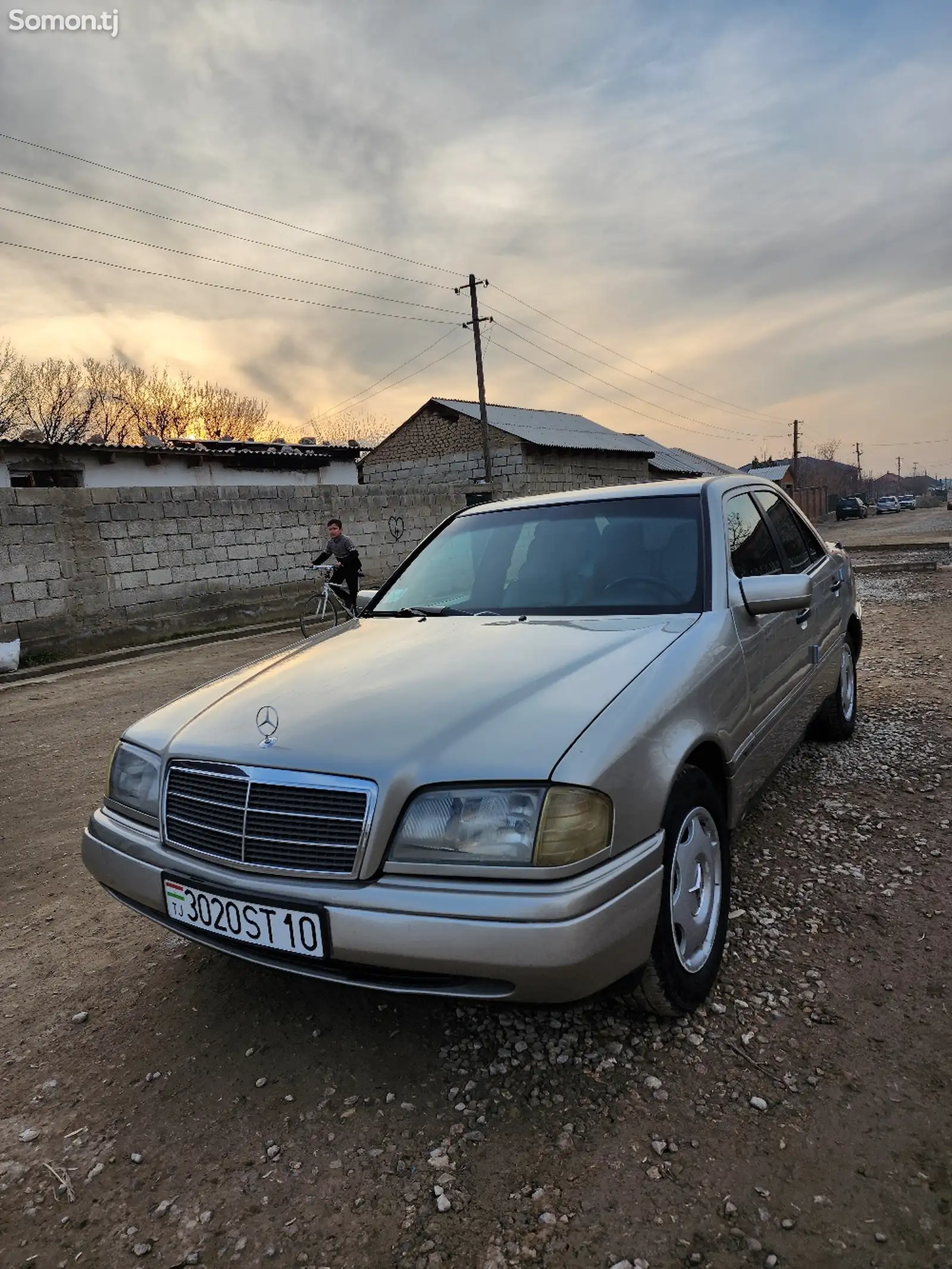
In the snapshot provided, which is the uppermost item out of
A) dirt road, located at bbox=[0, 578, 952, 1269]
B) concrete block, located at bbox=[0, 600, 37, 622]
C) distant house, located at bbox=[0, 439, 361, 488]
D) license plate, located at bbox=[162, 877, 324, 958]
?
distant house, located at bbox=[0, 439, 361, 488]

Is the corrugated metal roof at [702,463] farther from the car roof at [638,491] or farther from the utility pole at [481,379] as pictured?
the car roof at [638,491]

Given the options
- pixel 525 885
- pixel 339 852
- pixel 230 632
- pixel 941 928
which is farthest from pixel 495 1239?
pixel 230 632

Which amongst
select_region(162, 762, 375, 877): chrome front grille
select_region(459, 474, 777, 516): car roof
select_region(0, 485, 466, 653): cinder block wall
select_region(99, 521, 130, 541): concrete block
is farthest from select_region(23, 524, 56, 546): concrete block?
select_region(162, 762, 375, 877): chrome front grille

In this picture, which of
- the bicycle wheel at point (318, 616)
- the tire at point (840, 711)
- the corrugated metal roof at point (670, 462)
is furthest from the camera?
the corrugated metal roof at point (670, 462)

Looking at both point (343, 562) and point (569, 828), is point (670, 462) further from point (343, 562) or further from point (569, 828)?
point (569, 828)

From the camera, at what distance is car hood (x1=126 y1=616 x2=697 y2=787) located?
177 centimetres

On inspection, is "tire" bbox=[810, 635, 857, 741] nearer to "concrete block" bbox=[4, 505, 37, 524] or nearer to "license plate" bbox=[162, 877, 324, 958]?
"license plate" bbox=[162, 877, 324, 958]

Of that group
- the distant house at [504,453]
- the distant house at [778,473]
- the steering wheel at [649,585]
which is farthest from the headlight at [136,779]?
the distant house at [778,473]

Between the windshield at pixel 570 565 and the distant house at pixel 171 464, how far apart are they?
11251 millimetres

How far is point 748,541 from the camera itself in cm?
308

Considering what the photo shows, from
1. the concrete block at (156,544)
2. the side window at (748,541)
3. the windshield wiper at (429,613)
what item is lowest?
the windshield wiper at (429,613)

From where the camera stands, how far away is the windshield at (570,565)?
2.70 m

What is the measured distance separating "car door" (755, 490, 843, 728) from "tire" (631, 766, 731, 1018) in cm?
123

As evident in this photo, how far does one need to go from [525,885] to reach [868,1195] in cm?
93
